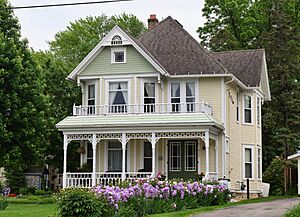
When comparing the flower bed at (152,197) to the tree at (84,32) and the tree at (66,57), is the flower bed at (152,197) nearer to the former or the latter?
the tree at (66,57)

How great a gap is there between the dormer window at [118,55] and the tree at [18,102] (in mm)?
4749

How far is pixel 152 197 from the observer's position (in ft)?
76.7

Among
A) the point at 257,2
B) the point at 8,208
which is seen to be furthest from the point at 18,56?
the point at 257,2

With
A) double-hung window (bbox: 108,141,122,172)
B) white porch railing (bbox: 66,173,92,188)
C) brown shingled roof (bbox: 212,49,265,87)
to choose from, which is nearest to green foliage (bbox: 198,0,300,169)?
brown shingled roof (bbox: 212,49,265,87)

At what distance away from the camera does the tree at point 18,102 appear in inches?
1368

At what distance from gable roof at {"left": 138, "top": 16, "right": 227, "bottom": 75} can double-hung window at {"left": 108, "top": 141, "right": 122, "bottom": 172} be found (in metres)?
4.84

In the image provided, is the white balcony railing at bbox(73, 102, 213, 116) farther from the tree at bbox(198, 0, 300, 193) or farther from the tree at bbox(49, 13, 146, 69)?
the tree at bbox(49, 13, 146, 69)

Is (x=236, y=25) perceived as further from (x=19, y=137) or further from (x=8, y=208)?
(x=8, y=208)

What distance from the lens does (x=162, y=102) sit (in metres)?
35.5

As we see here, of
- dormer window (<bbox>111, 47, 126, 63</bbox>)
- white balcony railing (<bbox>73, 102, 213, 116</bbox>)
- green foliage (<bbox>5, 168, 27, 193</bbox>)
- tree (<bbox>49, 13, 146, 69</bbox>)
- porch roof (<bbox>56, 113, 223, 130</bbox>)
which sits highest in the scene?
tree (<bbox>49, 13, 146, 69</bbox>)

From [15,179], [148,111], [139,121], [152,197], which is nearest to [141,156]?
[148,111]

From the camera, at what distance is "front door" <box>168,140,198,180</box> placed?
34906mm

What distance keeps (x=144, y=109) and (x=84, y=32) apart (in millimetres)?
38377

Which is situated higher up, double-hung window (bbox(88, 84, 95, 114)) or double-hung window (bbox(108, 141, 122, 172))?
double-hung window (bbox(88, 84, 95, 114))
